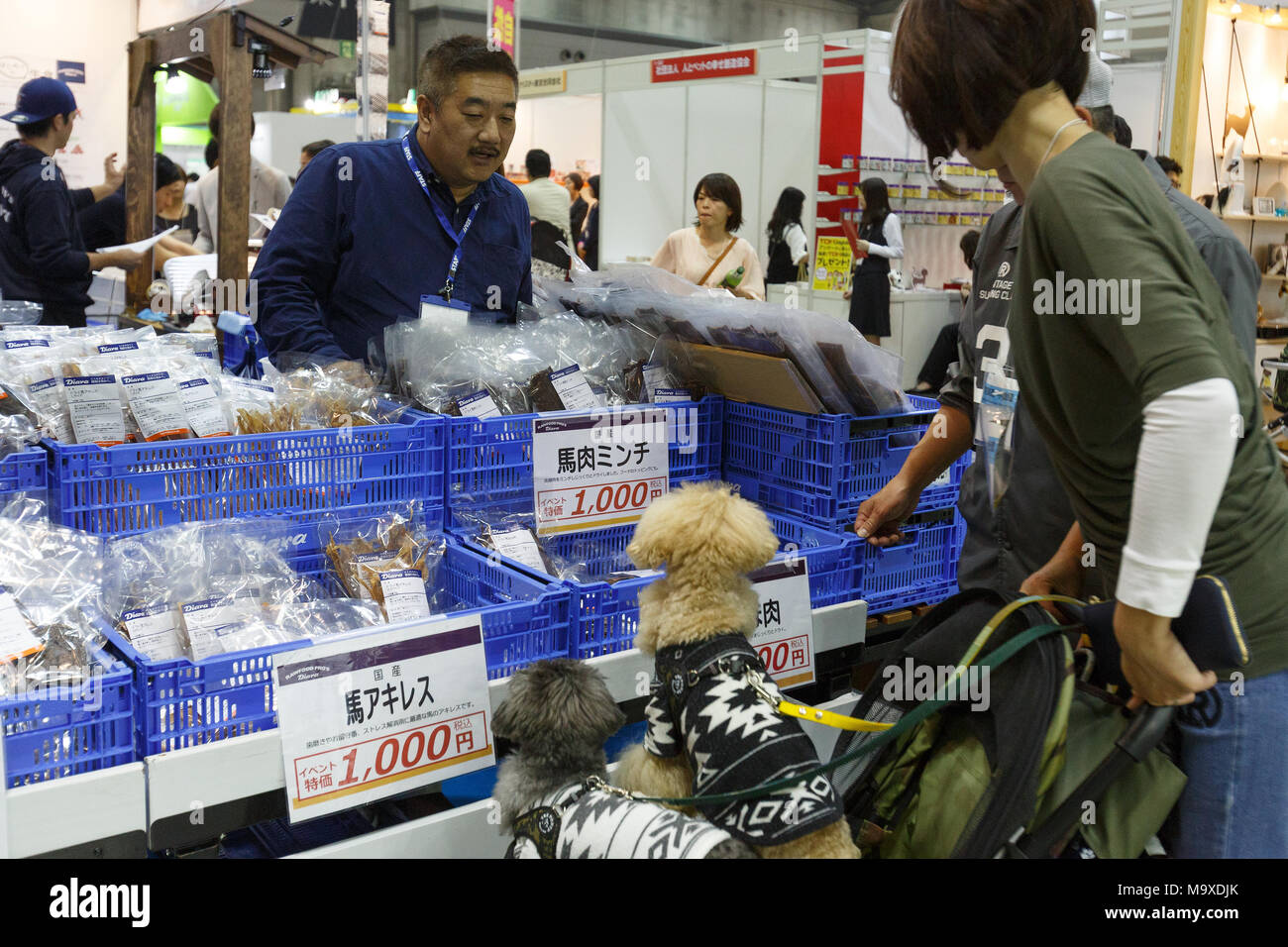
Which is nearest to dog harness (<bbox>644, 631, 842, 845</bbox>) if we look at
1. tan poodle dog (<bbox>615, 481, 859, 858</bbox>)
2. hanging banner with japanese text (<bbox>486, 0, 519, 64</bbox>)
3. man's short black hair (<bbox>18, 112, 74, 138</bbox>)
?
tan poodle dog (<bbox>615, 481, 859, 858</bbox>)

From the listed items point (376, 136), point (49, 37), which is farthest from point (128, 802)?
point (49, 37)

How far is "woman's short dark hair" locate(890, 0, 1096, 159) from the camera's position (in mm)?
1312

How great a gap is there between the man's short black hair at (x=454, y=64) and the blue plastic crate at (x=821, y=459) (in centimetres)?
96

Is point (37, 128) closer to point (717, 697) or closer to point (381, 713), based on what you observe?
point (381, 713)

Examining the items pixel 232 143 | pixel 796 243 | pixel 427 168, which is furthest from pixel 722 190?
pixel 427 168

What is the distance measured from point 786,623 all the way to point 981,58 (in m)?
0.96

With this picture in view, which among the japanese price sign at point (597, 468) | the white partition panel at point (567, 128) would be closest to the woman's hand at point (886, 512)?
the japanese price sign at point (597, 468)

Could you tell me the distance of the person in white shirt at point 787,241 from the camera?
30.0ft

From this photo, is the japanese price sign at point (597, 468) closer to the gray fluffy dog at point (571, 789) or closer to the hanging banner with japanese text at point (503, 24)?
the gray fluffy dog at point (571, 789)

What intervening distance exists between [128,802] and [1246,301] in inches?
64.8

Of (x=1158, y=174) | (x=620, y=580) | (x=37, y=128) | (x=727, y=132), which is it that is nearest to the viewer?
(x=1158, y=174)

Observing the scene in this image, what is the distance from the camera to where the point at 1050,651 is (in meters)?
1.35

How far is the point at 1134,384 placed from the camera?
3.80 feet
